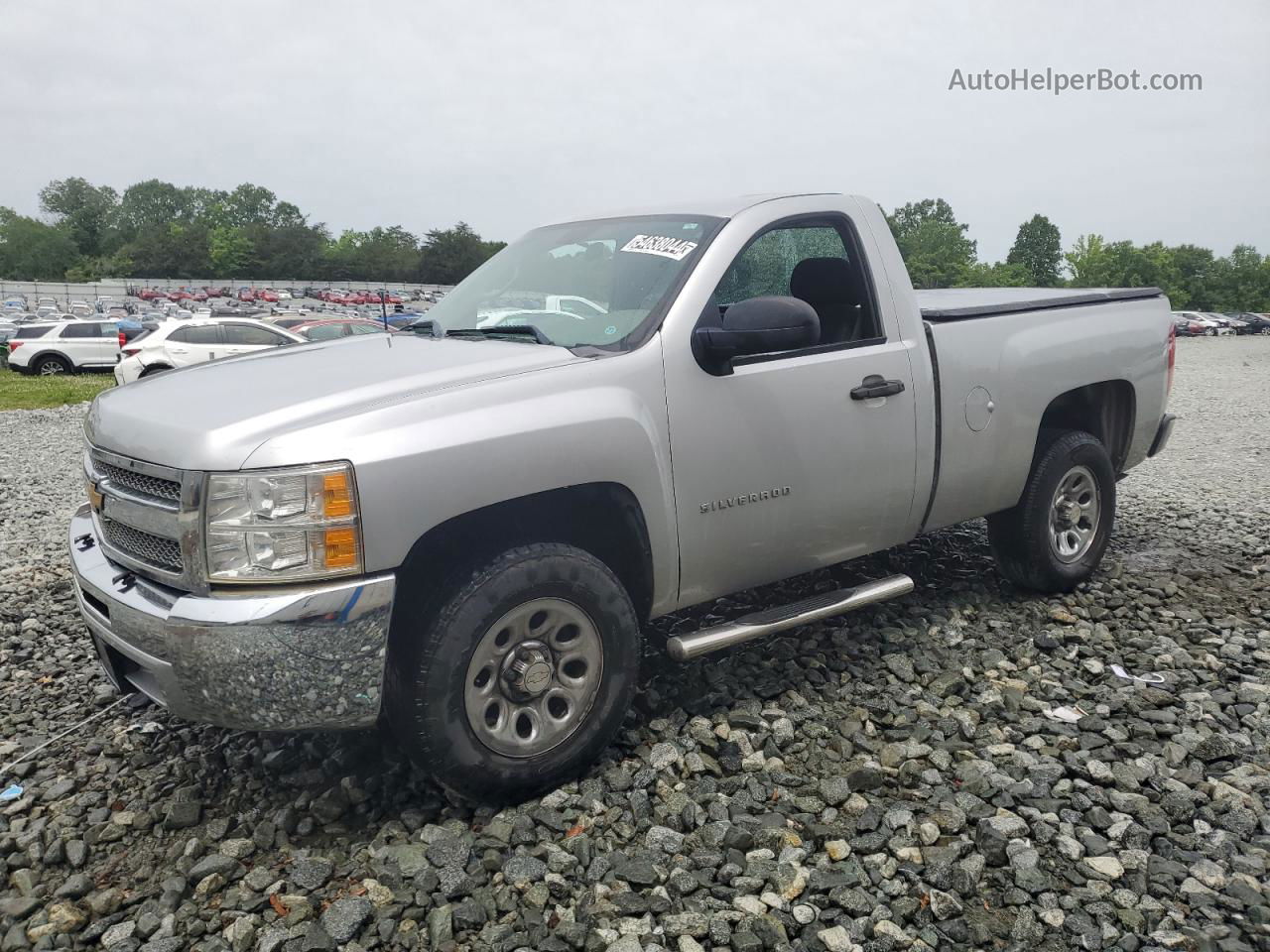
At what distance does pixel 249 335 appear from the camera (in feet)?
68.7

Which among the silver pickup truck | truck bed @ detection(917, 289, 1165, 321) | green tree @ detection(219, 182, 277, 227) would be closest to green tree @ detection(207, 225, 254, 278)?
A: green tree @ detection(219, 182, 277, 227)

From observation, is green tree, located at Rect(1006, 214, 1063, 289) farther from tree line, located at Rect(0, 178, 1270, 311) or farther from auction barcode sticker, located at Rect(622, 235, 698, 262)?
auction barcode sticker, located at Rect(622, 235, 698, 262)

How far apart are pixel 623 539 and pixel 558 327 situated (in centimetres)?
86

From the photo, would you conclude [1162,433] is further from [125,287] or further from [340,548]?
→ [125,287]

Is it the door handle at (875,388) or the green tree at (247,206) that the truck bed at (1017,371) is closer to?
the door handle at (875,388)

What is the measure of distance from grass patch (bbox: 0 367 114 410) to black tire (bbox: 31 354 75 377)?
260 millimetres

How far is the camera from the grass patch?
18.1 meters

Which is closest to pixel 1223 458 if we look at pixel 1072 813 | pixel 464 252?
pixel 1072 813

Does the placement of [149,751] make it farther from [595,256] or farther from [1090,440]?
[1090,440]

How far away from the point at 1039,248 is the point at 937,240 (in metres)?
21.2

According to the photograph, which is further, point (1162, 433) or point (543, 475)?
Answer: point (1162, 433)

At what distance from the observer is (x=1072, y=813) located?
3.18 metres

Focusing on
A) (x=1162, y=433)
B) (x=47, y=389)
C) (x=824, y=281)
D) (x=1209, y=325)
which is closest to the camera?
(x=824, y=281)

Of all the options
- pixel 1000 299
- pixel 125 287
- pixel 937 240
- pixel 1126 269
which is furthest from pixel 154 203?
pixel 1000 299
